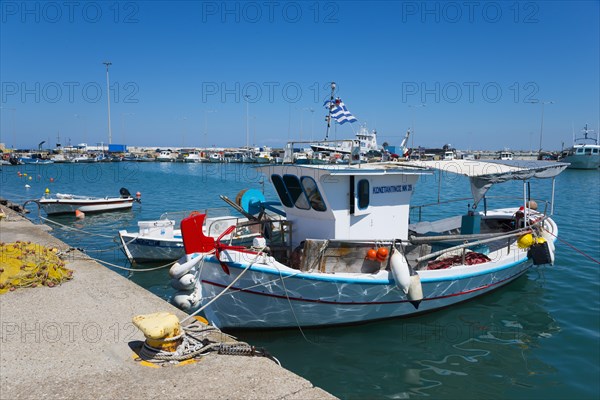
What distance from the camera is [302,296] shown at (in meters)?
7.99

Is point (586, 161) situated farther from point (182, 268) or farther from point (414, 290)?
point (182, 268)

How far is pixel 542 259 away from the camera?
406 inches

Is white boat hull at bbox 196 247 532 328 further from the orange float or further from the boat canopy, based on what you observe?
the boat canopy

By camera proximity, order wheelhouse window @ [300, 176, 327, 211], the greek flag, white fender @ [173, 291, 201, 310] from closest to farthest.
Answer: white fender @ [173, 291, 201, 310], wheelhouse window @ [300, 176, 327, 211], the greek flag

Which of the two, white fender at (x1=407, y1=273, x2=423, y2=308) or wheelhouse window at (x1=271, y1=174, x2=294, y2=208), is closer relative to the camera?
white fender at (x1=407, y1=273, x2=423, y2=308)

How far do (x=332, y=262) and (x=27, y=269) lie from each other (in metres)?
5.90

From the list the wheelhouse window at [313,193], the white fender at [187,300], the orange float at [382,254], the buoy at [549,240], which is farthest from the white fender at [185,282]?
the buoy at [549,240]

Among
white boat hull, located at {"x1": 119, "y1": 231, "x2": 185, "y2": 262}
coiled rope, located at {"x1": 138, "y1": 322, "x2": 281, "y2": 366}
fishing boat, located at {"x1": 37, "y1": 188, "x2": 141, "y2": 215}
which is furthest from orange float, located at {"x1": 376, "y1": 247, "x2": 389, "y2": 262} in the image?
fishing boat, located at {"x1": 37, "y1": 188, "x2": 141, "y2": 215}

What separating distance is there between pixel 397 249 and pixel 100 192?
3615cm

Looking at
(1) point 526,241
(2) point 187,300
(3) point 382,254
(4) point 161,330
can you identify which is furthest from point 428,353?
(4) point 161,330

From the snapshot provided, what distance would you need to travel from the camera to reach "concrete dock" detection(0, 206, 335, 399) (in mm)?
4652

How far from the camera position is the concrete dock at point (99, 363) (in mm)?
4652

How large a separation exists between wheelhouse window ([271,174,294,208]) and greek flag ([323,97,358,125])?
3.34 meters

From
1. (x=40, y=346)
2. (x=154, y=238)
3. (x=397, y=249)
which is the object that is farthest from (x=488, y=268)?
(x=154, y=238)
